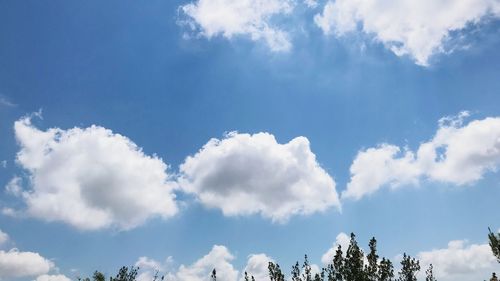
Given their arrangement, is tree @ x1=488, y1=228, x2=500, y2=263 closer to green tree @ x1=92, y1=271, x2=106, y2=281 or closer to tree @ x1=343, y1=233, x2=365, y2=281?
tree @ x1=343, y1=233, x2=365, y2=281

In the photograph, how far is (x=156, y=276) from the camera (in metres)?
63.8

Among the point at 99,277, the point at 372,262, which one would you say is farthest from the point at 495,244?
the point at 99,277

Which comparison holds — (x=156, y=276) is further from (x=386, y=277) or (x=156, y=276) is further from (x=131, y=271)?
(x=386, y=277)

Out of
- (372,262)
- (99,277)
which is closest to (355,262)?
(372,262)

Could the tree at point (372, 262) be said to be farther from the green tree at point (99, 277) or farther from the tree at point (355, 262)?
the green tree at point (99, 277)

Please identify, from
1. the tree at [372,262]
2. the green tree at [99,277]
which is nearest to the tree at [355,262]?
the tree at [372,262]

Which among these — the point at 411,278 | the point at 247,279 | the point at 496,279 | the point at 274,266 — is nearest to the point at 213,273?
the point at 247,279

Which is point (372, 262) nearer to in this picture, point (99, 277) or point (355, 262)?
point (355, 262)

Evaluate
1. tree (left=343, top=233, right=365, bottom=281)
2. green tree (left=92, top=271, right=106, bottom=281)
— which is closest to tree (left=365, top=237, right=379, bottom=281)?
tree (left=343, top=233, right=365, bottom=281)

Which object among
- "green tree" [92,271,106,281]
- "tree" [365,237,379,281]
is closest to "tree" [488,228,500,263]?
"tree" [365,237,379,281]

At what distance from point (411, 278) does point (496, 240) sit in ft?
57.4

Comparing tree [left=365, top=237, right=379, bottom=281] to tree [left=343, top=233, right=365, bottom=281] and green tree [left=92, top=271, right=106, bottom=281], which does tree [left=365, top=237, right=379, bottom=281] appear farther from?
green tree [left=92, top=271, right=106, bottom=281]

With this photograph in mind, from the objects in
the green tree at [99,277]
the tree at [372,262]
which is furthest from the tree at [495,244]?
the green tree at [99,277]

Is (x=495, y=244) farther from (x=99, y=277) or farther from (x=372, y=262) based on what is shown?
(x=99, y=277)
